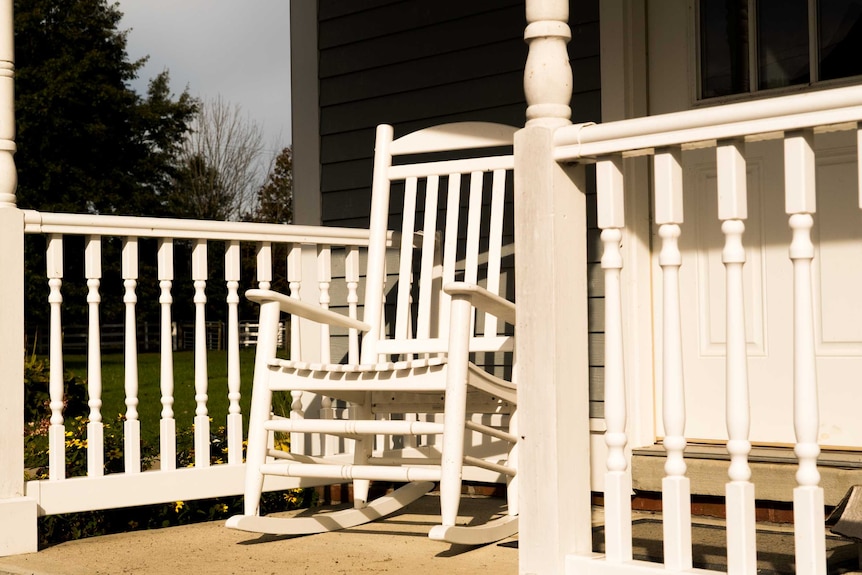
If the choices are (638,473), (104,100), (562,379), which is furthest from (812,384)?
(104,100)

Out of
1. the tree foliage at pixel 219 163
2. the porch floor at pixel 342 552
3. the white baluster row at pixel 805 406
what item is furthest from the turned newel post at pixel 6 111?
the tree foliage at pixel 219 163

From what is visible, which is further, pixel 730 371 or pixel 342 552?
pixel 342 552

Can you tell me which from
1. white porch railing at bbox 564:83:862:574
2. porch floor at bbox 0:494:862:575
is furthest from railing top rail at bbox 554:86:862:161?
porch floor at bbox 0:494:862:575

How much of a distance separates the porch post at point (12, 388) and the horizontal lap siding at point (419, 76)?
162 cm

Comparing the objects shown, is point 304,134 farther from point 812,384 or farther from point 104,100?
point 104,100

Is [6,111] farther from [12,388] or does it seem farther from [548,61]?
[548,61]

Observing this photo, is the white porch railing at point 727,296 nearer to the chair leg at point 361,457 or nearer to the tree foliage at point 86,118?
the chair leg at point 361,457

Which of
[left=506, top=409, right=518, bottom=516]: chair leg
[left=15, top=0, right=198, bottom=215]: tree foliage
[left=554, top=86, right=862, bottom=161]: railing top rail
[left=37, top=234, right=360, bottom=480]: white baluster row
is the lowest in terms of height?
[left=506, top=409, right=518, bottom=516]: chair leg

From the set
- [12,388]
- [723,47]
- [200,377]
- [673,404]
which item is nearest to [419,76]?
[723,47]

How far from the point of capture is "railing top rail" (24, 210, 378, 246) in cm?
303

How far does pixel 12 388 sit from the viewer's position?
2.91 m

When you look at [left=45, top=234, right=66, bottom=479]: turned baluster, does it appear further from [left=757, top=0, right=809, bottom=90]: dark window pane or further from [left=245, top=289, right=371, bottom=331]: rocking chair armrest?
[left=757, top=0, right=809, bottom=90]: dark window pane

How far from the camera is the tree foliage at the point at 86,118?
73.6ft

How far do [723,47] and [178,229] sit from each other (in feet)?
6.02
